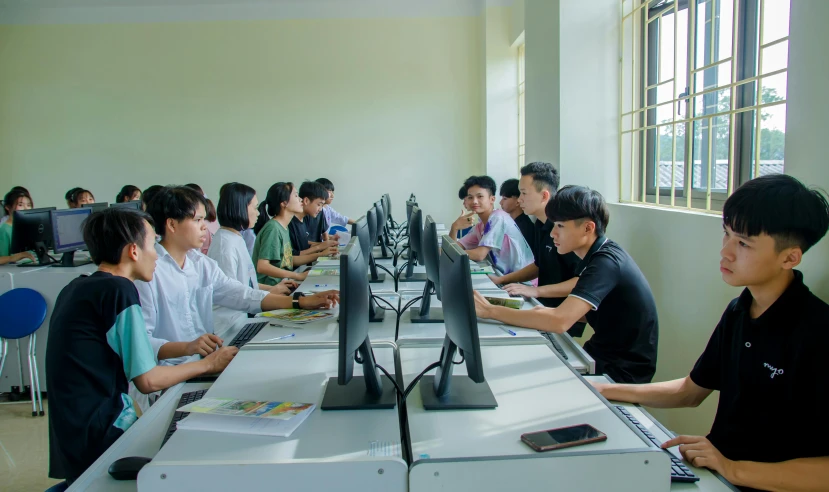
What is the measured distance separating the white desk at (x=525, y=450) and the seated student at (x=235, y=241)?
5.63 feet

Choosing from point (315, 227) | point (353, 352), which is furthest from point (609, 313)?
point (315, 227)

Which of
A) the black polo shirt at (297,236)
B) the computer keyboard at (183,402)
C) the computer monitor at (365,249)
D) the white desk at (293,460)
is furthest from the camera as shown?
the black polo shirt at (297,236)

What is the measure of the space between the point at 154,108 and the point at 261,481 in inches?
274

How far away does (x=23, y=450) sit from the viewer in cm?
286

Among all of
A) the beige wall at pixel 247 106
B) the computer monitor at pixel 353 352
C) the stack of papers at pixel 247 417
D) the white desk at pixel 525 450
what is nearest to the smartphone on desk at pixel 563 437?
the white desk at pixel 525 450

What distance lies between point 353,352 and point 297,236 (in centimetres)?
333

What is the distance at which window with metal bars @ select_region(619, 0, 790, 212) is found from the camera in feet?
6.75

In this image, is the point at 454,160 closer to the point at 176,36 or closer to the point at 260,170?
the point at 260,170

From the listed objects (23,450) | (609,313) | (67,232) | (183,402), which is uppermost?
(67,232)

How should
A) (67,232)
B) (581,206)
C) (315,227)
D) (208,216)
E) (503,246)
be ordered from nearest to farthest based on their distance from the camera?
(581,206) < (503,246) < (208,216) < (67,232) < (315,227)

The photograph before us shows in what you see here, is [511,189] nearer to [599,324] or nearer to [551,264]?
[551,264]

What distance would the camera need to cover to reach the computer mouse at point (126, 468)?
119cm

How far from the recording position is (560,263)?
293 cm

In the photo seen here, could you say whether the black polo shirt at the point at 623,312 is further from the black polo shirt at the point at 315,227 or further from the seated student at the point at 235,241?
the black polo shirt at the point at 315,227
